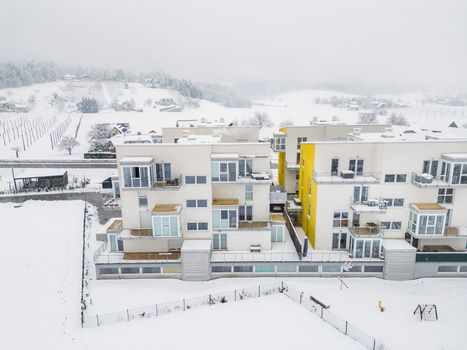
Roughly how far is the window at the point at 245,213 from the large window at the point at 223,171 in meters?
3.16

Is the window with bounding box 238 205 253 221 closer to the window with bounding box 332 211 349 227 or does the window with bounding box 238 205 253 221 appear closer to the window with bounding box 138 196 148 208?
the window with bounding box 332 211 349 227

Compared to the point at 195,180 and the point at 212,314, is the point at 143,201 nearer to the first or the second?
the point at 195,180

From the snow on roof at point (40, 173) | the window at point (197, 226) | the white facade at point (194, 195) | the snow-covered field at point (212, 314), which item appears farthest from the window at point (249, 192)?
the snow on roof at point (40, 173)

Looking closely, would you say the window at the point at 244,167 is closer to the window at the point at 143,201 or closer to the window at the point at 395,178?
the window at the point at 143,201

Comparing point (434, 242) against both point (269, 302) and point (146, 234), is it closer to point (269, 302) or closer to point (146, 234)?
point (269, 302)

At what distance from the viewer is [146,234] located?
26.3 m

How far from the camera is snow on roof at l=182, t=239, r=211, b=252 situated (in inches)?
1013

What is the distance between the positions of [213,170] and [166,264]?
8447 mm

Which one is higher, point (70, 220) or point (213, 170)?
point (213, 170)

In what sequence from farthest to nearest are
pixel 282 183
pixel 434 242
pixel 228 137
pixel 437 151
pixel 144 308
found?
pixel 282 183
pixel 228 137
pixel 434 242
pixel 437 151
pixel 144 308

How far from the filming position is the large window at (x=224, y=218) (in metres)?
27.0

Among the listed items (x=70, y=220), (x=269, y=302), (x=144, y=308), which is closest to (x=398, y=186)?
(x=269, y=302)

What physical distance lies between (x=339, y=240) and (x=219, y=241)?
401 inches

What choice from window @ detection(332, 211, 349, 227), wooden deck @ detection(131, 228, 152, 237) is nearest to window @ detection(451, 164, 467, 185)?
window @ detection(332, 211, 349, 227)
